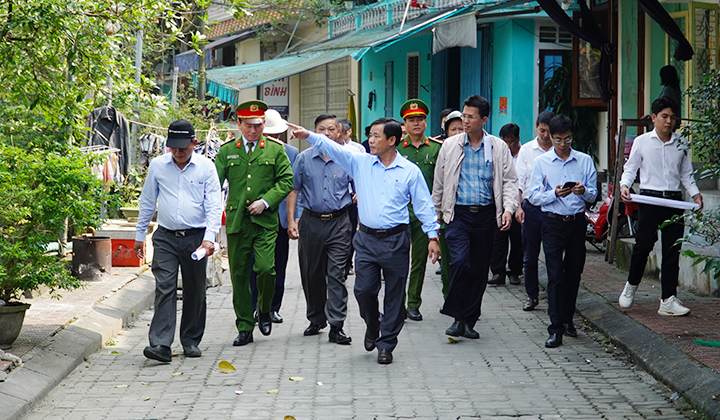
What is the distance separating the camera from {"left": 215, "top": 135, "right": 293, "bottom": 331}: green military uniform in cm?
783

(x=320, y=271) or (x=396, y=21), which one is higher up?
(x=396, y=21)

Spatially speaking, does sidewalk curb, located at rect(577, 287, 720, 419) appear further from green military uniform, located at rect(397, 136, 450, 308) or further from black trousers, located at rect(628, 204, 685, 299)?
green military uniform, located at rect(397, 136, 450, 308)

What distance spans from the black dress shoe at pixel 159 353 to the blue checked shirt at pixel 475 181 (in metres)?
2.82

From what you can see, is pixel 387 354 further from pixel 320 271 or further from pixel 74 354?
pixel 74 354

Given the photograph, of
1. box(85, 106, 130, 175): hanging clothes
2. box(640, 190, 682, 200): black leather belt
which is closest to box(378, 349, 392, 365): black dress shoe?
box(640, 190, 682, 200): black leather belt

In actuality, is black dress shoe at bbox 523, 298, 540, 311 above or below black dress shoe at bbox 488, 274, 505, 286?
below

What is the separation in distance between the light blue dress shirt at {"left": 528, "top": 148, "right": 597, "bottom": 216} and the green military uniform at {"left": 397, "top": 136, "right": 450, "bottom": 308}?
1.27 metres

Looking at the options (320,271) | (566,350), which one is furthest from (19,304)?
(566,350)

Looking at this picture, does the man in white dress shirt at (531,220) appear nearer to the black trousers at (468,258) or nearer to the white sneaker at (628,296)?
the white sneaker at (628,296)

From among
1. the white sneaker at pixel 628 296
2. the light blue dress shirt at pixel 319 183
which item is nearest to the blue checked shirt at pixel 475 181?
the light blue dress shirt at pixel 319 183

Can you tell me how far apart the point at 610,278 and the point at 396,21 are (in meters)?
10.9

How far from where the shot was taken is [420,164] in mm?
9109

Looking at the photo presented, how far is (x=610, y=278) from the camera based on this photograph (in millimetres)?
10766

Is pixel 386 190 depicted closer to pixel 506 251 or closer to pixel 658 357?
pixel 658 357
